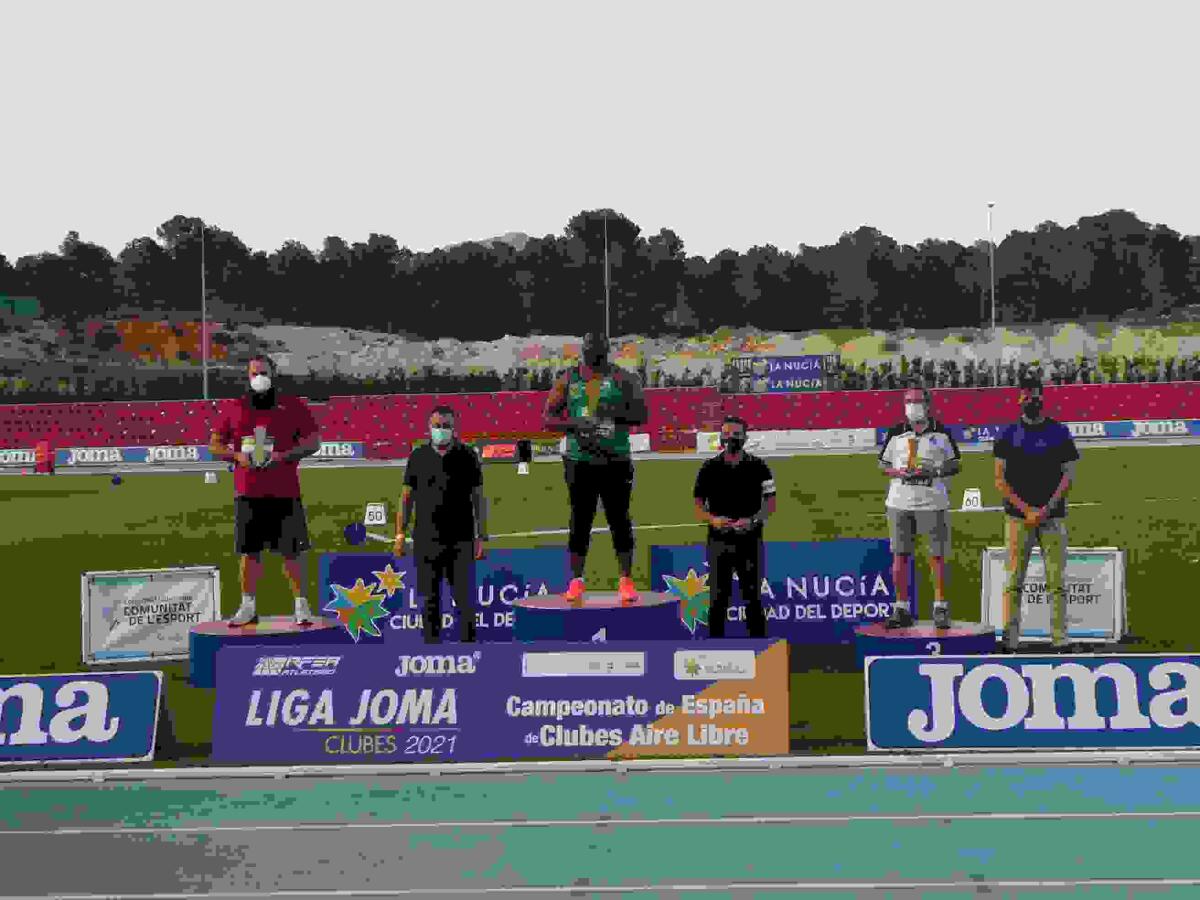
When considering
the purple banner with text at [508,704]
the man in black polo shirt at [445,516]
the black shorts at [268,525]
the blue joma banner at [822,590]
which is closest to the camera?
the purple banner with text at [508,704]

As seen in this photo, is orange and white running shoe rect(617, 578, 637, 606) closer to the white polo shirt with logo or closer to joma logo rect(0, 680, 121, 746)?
the white polo shirt with logo

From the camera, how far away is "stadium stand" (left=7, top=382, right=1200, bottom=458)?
77625 mm

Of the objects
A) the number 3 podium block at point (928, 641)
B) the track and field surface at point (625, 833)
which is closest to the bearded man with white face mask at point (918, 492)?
the number 3 podium block at point (928, 641)

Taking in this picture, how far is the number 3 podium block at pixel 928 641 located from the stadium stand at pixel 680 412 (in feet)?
203

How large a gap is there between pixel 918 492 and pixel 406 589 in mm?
4504

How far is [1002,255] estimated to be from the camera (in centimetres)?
13862

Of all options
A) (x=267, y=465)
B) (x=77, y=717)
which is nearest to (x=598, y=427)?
(x=267, y=465)

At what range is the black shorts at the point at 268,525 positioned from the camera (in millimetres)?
14102

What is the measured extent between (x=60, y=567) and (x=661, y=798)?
56.2 feet

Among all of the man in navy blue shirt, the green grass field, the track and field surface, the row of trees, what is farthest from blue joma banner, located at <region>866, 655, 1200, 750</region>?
the row of trees

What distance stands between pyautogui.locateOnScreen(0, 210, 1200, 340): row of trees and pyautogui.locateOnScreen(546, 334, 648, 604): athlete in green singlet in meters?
116

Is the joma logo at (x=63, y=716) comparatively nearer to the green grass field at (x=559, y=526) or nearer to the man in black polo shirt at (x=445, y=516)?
the green grass field at (x=559, y=526)

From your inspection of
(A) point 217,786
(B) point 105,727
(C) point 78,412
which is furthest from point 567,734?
(C) point 78,412

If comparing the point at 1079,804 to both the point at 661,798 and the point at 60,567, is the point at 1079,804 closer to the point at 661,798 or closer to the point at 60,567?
the point at 661,798
